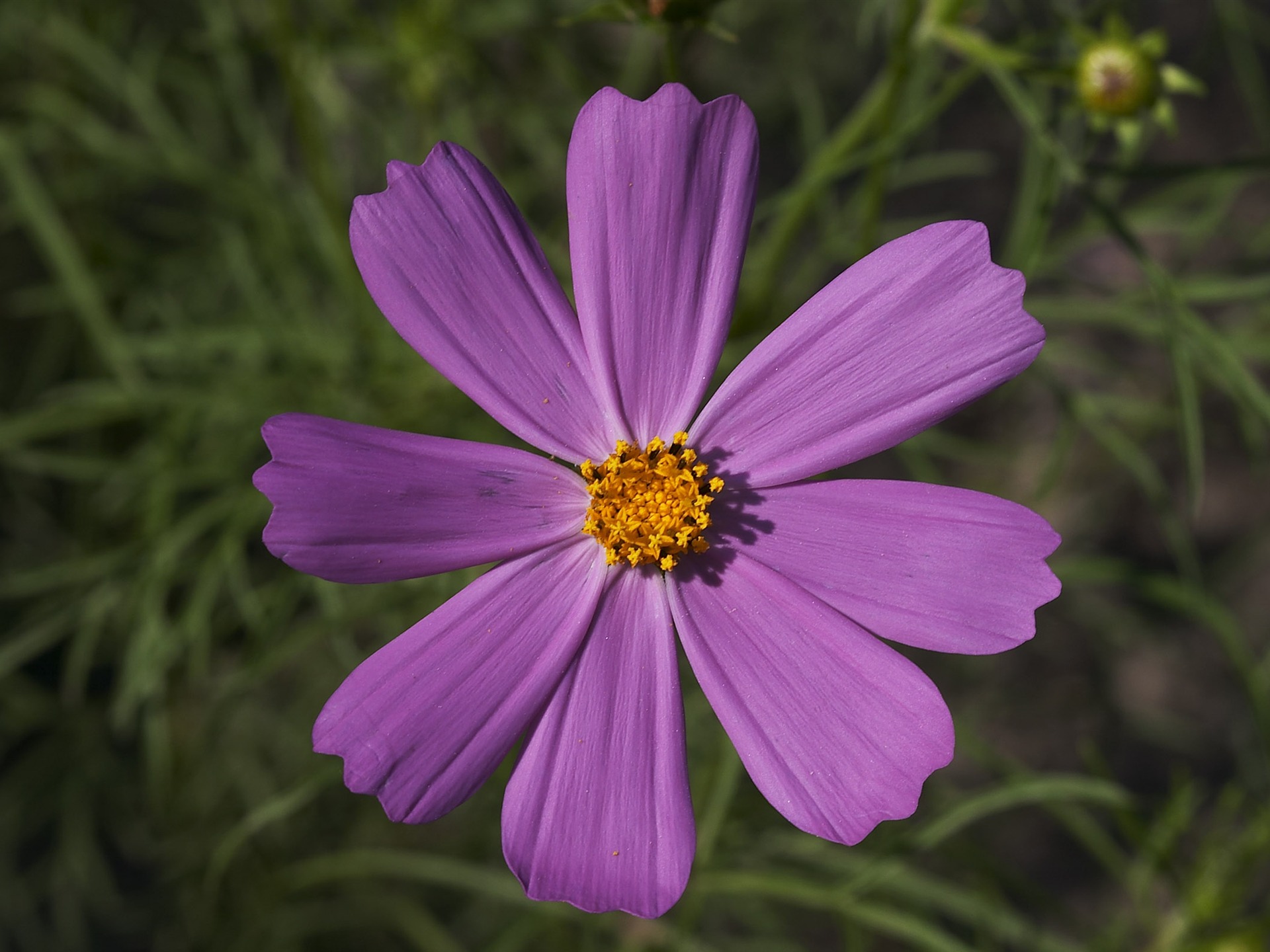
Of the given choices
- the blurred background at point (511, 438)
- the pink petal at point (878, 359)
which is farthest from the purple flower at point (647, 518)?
the blurred background at point (511, 438)

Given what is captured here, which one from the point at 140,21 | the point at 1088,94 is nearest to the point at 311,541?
the point at 1088,94

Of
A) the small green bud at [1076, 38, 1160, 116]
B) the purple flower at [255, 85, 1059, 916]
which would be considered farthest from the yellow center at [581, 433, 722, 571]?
the small green bud at [1076, 38, 1160, 116]

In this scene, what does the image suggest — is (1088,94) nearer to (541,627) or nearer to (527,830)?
(541,627)

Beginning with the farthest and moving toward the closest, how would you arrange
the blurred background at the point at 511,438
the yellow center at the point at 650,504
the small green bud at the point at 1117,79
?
the blurred background at the point at 511,438, the small green bud at the point at 1117,79, the yellow center at the point at 650,504

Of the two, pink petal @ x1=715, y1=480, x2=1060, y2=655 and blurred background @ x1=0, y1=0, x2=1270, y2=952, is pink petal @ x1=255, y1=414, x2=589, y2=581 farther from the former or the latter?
blurred background @ x1=0, y1=0, x2=1270, y2=952

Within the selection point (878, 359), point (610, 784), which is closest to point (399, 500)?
point (610, 784)

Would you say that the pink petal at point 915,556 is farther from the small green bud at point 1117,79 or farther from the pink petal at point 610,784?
the small green bud at point 1117,79

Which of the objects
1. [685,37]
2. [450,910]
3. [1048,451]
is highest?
[685,37]
